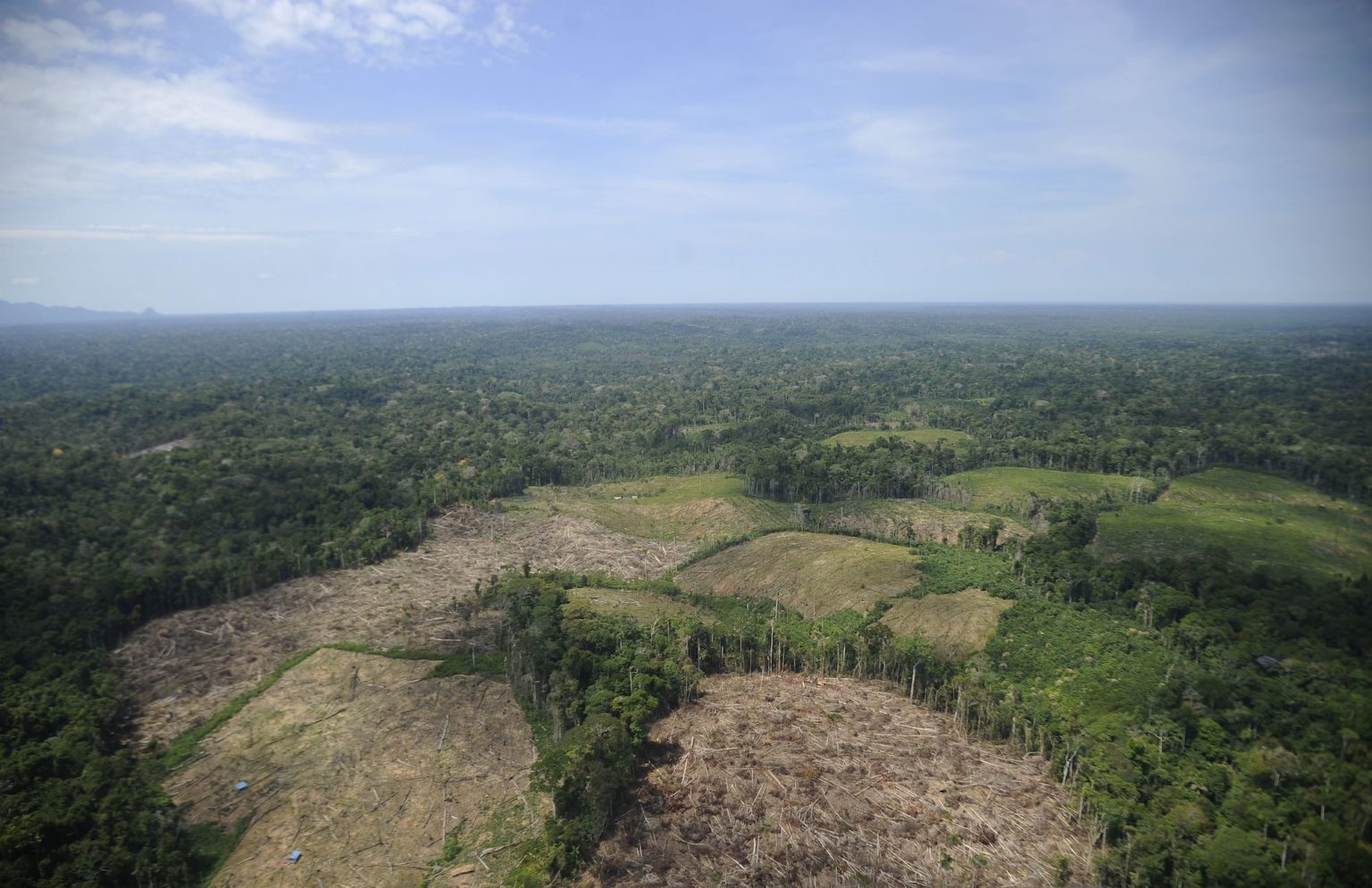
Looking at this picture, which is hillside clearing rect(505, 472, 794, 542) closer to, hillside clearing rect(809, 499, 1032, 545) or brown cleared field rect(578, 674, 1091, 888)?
hillside clearing rect(809, 499, 1032, 545)

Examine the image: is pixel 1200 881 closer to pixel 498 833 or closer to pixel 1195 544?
pixel 498 833

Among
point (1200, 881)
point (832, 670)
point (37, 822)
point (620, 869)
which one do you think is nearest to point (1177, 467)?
point (832, 670)

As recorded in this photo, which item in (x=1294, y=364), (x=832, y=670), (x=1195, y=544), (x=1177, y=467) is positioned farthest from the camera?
(x=1294, y=364)

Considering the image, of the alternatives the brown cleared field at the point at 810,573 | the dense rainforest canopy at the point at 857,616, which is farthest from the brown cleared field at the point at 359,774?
the brown cleared field at the point at 810,573

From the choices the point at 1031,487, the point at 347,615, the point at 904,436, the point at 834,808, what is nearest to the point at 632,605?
the point at 347,615

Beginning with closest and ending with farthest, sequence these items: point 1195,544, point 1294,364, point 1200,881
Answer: point 1200,881 < point 1195,544 < point 1294,364

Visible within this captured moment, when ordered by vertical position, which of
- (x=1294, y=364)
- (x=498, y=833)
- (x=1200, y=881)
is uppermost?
(x=1294, y=364)
